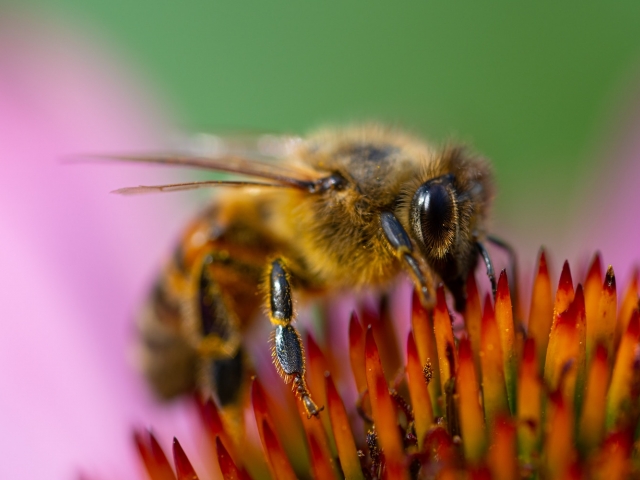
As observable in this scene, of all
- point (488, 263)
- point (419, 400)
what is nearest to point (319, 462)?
point (419, 400)

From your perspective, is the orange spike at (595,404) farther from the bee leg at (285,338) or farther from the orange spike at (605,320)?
the bee leg at (285,338)

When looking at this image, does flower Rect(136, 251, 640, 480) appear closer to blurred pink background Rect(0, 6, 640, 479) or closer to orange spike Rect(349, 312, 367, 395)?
orange spike Rect(349, 312, 367, 395)

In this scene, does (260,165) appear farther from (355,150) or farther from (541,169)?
(541,169)

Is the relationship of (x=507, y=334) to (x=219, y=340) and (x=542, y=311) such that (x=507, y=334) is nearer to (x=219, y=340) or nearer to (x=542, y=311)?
(x=542, y=311)

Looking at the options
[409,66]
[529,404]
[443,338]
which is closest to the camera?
[529,404]

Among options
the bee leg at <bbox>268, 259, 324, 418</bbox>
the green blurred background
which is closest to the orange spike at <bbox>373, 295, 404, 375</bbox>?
the bee leg at <bbox>268, 259, 324, 418</bbox>

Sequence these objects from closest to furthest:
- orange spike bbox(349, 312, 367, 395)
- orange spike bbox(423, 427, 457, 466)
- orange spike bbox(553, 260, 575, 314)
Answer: orange spike bbox(423, 427, 457, 466)
orange spike bbox(553, 260, 575, 314)
orange spike bbox(349, 312, 367, 395)
